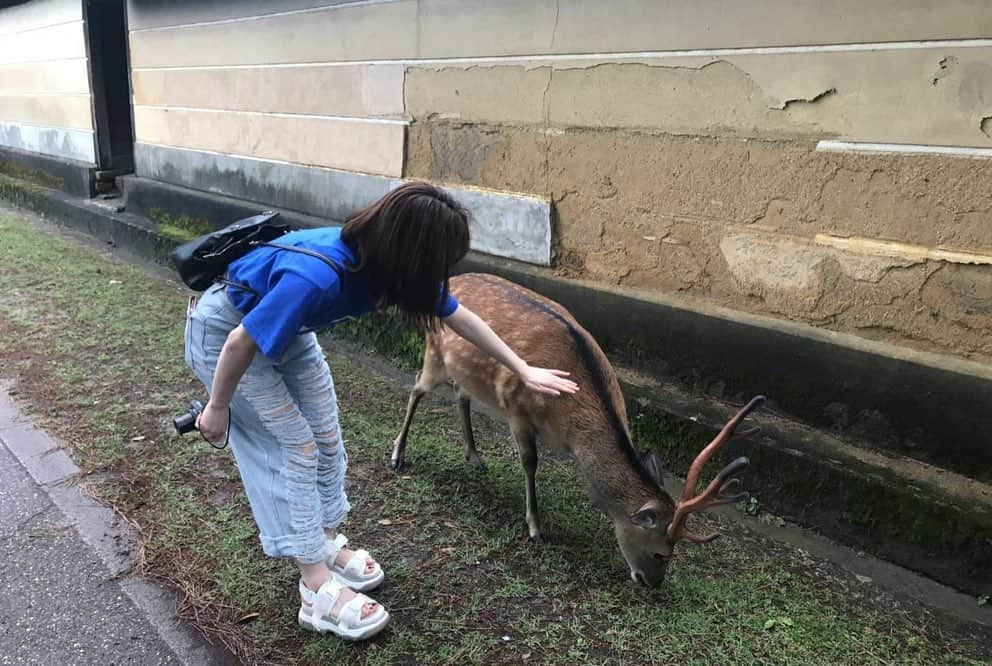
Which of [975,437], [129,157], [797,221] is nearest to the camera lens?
[975,437]

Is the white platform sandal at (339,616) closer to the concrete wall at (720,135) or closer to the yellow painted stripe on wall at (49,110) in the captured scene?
the concrete wall at (720,135)

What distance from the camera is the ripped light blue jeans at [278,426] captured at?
2.51 m

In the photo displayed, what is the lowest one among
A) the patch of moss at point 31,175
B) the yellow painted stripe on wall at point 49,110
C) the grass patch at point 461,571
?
the grass patch at point 461,571

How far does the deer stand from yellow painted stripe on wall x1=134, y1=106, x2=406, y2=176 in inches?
98.1

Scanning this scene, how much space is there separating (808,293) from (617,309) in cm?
114

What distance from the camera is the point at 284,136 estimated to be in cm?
703

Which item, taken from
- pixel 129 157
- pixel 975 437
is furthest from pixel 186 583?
pixel 129 157

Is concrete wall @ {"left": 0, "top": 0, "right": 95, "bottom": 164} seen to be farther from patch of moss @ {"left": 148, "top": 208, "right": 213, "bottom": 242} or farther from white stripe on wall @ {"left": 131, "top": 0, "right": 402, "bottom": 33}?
patch of moss @ {"left": 148, "top": 208, "right": 213, "bottom": 242}

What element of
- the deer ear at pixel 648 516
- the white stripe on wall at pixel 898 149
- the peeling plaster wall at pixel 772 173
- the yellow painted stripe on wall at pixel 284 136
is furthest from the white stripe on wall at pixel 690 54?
the deer ear at pixel 648 516

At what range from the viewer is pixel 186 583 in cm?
298

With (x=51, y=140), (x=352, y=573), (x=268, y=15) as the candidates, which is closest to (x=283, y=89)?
(x=268, y=15)

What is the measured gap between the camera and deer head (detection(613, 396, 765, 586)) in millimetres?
2801

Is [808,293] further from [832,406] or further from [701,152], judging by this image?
[701,152]

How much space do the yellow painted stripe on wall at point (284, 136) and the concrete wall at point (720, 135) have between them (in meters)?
0.04
